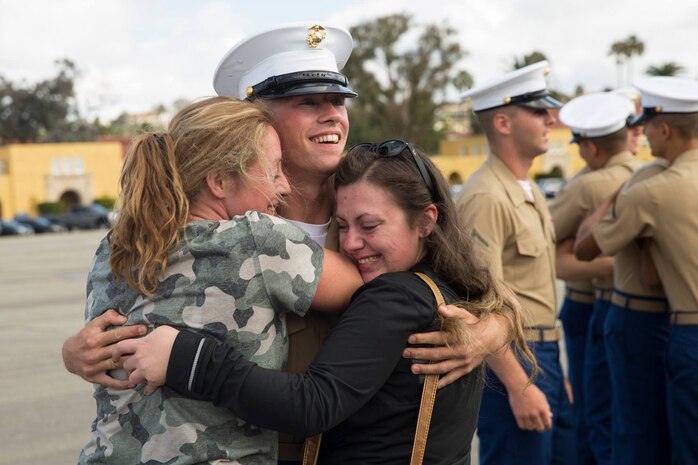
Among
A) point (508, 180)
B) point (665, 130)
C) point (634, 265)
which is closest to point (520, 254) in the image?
point (508, 180)

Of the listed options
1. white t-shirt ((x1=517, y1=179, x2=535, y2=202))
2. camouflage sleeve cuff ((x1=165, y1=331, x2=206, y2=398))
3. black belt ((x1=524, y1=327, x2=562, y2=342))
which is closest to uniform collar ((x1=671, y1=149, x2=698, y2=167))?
white t-shirt ((x1=517, y1=179, x2=535, y2=202))

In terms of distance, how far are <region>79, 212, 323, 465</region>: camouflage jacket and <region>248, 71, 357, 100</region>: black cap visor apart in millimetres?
614

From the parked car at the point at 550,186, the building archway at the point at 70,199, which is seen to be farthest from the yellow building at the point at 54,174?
the parked car at the point at 550,186

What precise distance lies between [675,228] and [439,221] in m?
2.19

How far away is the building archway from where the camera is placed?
51562mm

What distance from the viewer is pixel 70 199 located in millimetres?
52188

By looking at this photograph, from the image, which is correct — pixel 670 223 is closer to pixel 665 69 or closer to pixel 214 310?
pixel 214 310

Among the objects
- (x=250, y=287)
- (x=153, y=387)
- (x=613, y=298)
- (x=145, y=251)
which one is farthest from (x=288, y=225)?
(x=613, y=298)

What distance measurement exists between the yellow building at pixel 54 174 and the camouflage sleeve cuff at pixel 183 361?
48.0 metres

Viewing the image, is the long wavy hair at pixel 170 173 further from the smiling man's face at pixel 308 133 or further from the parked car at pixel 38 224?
the parked car at pixel 38 224

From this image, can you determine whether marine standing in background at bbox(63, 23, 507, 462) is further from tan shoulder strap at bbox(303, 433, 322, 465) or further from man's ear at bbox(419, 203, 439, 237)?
man's ear at bbox(419, 203, 439, 237)

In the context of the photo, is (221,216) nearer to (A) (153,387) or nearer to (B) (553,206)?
(A) (153,387)

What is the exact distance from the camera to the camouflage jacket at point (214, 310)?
1.83 metres

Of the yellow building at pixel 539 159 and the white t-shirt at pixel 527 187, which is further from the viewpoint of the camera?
the yellow building at pixel 539 159
